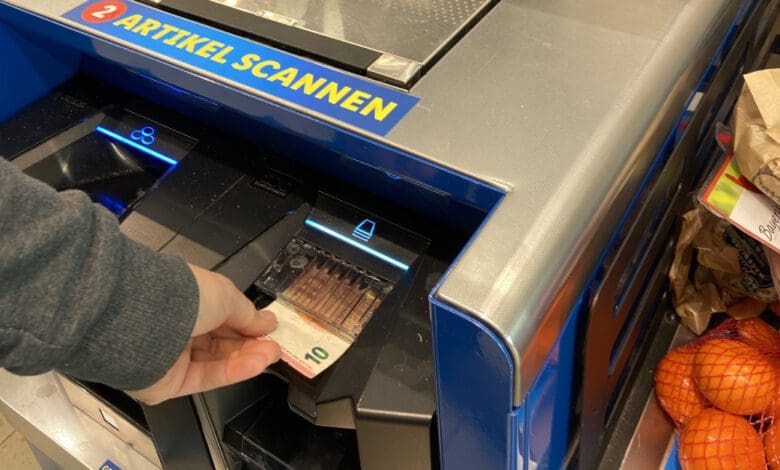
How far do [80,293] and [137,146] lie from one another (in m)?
0.35

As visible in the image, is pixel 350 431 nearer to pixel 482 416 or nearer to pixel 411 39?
pixel 482 416

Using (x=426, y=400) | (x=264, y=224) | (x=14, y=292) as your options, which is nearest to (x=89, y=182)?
(x=264, y=224)

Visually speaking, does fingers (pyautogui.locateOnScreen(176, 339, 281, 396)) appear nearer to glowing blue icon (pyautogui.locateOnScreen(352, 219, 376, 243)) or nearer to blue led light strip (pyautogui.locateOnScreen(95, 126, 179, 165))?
glowing blue icon (pyautogui.locateOnScreen(352, 219, 376, 243))

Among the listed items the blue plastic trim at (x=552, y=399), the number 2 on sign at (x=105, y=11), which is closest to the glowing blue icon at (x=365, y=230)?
the blue plastic trim at (x=552, y=399)

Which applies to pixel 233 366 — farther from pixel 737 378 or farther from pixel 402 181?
pixel 737 378

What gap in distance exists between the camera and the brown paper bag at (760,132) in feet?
2.16

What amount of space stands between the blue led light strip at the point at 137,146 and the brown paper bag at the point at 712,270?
2.01 ft

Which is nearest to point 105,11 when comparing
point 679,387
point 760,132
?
point 760,132

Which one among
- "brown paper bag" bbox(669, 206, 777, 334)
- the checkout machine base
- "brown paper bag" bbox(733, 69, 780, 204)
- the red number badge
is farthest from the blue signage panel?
"brown paper bag" bbox(669, 206, 777, 334)

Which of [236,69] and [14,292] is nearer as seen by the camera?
[14,292]

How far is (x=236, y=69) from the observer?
62cm

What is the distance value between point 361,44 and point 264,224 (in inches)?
7.8

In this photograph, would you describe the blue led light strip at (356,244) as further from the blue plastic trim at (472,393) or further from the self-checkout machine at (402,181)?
the blue plastic trim at (472,393)

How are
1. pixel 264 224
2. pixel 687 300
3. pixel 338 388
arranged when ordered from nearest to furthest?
pixel 338 388 < pixel 264 224 < pixel 687 300
